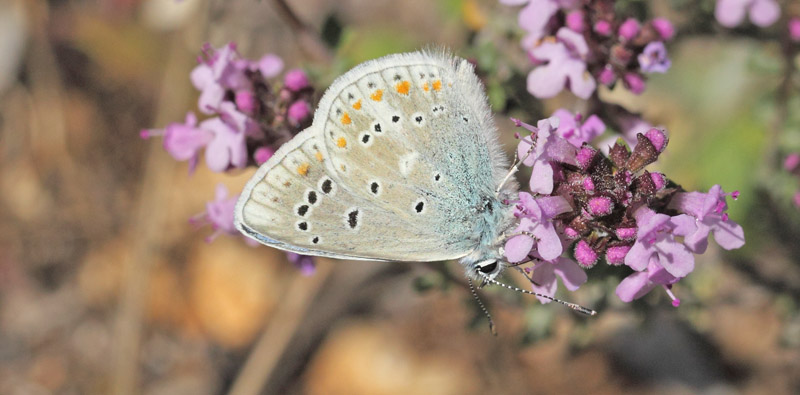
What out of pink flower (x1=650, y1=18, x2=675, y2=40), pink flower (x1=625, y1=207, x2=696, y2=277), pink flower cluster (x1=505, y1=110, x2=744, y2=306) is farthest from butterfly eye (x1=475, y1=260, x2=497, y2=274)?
pink flower (x1=650, y1=18, x2=675, y2=40)

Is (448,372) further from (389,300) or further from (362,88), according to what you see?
(362,88)

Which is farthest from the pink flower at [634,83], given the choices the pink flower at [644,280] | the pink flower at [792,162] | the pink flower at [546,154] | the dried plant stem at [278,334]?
the dried plant stem at [278,334]

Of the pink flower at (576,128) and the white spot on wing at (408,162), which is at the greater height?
the pink flower at (576,128)

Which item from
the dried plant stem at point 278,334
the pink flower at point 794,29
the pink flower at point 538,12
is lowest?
the dried plant stem at point 278,334

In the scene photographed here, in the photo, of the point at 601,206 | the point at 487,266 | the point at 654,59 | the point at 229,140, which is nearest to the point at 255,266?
the point at 229,140

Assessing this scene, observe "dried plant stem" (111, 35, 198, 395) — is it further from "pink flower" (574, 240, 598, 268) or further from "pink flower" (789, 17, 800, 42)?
"pink flower" (789, 17, 800, 42)

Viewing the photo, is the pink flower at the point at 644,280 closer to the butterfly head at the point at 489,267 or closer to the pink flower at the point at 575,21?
the butterfly head at the point at 489,267

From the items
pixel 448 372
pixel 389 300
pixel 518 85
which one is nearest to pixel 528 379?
pixel 448 372
